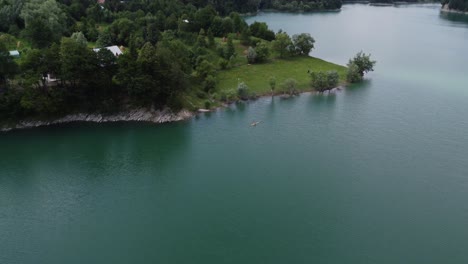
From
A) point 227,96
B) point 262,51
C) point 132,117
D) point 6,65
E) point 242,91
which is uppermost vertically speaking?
point 6,65

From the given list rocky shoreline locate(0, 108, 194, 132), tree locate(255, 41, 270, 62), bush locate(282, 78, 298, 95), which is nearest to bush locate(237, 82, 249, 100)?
bush locate(282, 78, 298, 95)

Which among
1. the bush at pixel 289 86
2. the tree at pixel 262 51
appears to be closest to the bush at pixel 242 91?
the bush at pixel 289 86

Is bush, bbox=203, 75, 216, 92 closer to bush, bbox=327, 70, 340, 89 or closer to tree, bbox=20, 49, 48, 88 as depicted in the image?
bush, bbox=327, 70, 340, 89

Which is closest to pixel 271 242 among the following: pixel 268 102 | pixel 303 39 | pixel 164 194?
pixel 164 194

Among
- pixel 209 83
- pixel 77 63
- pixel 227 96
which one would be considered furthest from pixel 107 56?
pixel 227 96

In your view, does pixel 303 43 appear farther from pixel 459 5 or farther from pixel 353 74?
pixel 459 5
